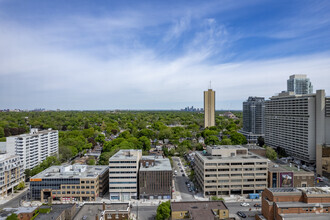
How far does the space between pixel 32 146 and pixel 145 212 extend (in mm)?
53245

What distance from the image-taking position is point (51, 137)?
96000 mm

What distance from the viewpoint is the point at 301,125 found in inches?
3730

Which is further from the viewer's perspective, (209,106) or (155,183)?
(209,106)

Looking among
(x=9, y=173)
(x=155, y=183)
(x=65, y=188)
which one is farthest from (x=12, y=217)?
(x=155, y=183)

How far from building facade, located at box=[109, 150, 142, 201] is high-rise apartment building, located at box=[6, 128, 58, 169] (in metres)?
37.5

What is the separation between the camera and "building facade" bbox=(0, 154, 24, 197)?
203 feet

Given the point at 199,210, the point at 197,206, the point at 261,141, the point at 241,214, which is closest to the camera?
the point at 199,210

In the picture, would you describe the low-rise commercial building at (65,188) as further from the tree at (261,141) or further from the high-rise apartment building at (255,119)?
the high-rise apartment building at (255,119)

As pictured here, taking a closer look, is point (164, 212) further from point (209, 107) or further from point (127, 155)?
point (209, 107)

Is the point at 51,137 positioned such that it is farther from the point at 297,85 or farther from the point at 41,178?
the point at 297,85

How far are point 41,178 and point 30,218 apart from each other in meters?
16.9

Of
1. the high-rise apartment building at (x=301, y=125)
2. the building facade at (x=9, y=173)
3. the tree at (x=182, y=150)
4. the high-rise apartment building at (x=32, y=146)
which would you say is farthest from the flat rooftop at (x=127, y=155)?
the high-rise apartment building at (x=301, y=125)

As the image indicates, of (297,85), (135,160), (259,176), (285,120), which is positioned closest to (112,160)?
(135,160)

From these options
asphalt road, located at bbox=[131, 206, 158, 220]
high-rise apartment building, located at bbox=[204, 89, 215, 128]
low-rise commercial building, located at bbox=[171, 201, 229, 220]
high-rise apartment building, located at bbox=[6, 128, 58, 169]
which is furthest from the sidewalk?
high-rise apartment building, located at bbox=[204, 89, 215, 128]
